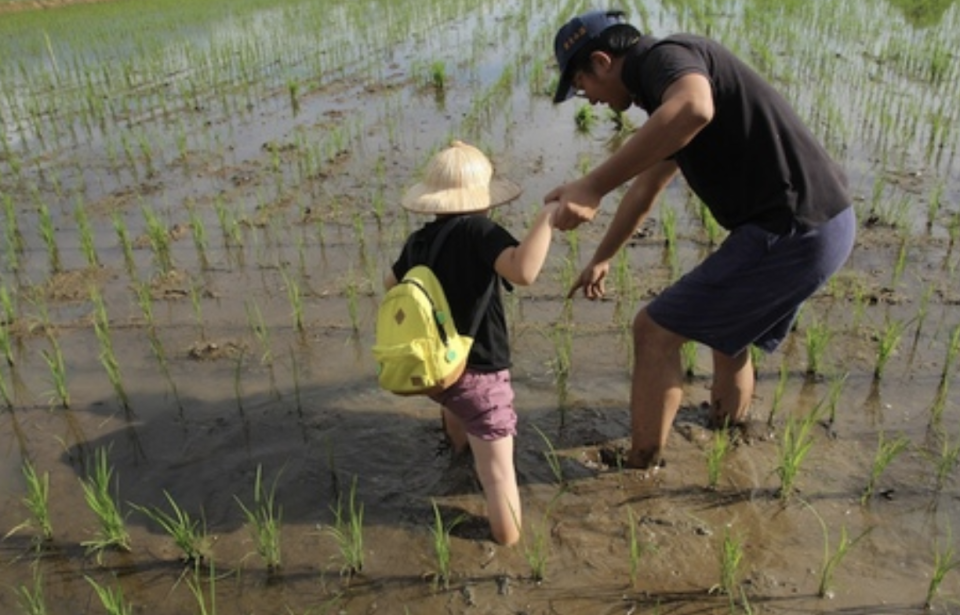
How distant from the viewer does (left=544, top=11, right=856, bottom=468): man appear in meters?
2.08

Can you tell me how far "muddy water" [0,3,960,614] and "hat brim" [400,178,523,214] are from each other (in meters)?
0.93

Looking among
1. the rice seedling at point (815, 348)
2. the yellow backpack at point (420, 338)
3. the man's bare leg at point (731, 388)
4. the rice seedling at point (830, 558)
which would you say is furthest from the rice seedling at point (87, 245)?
the rice seedling at point (830, 558)

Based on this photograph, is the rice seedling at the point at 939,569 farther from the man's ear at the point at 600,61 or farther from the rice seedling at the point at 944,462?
the man's ear at the point at 600,61

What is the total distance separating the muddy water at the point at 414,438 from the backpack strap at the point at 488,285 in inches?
24.1

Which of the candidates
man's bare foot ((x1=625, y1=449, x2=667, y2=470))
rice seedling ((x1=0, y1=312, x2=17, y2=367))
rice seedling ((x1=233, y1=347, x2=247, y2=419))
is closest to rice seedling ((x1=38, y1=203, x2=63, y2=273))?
rice seedling ((x1=0, y1=312, x2=17, y2=367))

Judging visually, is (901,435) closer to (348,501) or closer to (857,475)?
(857,475)

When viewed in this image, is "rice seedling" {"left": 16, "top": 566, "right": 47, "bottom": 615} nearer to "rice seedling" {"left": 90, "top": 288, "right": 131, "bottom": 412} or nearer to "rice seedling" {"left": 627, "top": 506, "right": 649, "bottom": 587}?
"rice seedling" {"left": 90, "top": 288, "right": 131, "bottom": 412}

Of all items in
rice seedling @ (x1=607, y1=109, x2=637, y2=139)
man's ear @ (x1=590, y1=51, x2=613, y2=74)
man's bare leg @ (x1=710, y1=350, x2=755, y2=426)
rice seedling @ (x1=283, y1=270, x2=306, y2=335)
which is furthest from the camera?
rice seedling @ (x1=607, y1=109, x2=637, y2=139)

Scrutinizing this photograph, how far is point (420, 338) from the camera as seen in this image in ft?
7.03

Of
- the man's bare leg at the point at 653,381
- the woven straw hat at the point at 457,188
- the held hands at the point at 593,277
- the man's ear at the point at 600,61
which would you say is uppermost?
the man's ear at the point at 600,61

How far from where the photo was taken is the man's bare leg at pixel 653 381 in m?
2.47

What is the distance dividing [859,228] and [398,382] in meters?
3.39

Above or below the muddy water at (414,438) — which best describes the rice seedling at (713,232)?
above

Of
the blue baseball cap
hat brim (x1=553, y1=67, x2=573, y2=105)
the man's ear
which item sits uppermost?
the blue baseball cap
